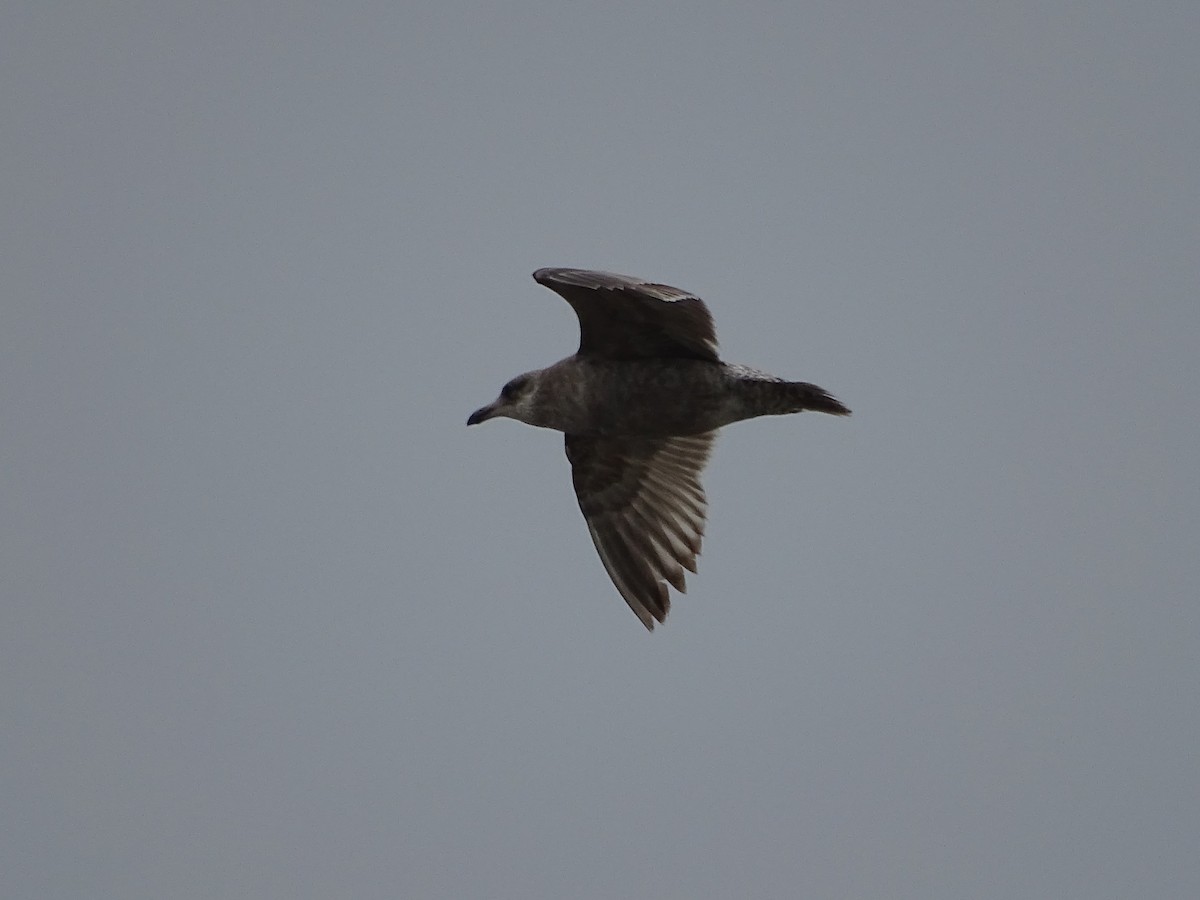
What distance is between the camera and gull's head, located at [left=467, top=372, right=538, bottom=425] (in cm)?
1249

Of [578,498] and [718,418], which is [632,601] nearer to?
[578,498]

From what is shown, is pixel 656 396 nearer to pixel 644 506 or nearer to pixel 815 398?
pixel 815 398

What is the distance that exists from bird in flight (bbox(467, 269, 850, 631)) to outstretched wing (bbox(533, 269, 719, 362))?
0.01m

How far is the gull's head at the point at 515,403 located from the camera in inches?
492

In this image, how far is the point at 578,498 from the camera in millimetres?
13375

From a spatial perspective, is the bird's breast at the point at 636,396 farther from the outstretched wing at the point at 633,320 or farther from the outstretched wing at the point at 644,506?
the outstretched wing at the point at 644,506

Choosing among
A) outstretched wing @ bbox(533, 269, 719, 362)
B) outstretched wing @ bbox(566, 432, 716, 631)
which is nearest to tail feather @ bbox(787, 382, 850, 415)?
outstretched wing @ bbox(533, 269, 719, 362)

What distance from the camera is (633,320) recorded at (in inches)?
458

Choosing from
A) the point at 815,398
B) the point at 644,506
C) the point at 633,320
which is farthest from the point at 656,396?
the point at 644,506

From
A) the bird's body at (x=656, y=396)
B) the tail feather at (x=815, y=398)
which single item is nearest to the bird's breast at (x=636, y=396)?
the bird's body at (x=656, y=396)

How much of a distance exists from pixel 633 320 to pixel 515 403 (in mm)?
1388

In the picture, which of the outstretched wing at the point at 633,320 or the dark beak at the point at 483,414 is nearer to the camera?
the outstretched wing at the point at 633,320

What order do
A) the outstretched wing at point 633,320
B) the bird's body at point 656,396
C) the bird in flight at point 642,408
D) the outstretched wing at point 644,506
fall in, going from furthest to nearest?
the outstretched wing at point 644,506
the bird's body at point 656,396
the bird in flight at point 642,408
the outstretched wing at point 633,320

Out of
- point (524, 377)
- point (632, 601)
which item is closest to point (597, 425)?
point (524, 377)
